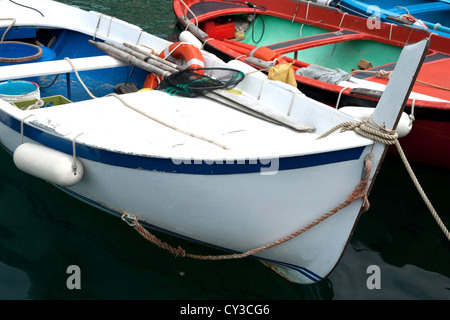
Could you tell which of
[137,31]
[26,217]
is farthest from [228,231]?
[137,31]

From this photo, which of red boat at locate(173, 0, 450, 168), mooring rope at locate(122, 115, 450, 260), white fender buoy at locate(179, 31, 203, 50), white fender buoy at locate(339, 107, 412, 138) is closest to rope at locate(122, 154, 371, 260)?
mooring rope at locate(122, 115, 450, 260)

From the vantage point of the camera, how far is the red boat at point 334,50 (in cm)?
508

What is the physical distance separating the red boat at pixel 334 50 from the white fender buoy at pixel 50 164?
8.66 ft

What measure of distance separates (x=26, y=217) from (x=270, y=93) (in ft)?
8.64

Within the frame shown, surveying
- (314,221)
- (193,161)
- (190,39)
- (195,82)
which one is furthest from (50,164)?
(190,39)

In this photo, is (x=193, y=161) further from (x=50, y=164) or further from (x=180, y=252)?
(x=50, y=164)

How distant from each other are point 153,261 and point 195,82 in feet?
5.73

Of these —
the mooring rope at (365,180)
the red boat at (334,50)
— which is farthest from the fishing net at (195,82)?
the mooring rope at (365,180)

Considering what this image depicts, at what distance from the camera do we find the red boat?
5.08 metres

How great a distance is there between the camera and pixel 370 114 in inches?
142

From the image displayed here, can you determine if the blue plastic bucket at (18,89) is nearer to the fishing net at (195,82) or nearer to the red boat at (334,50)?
the fishing net at (195,82)

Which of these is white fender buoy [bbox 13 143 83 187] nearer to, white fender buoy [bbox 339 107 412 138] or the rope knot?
the rope knot
